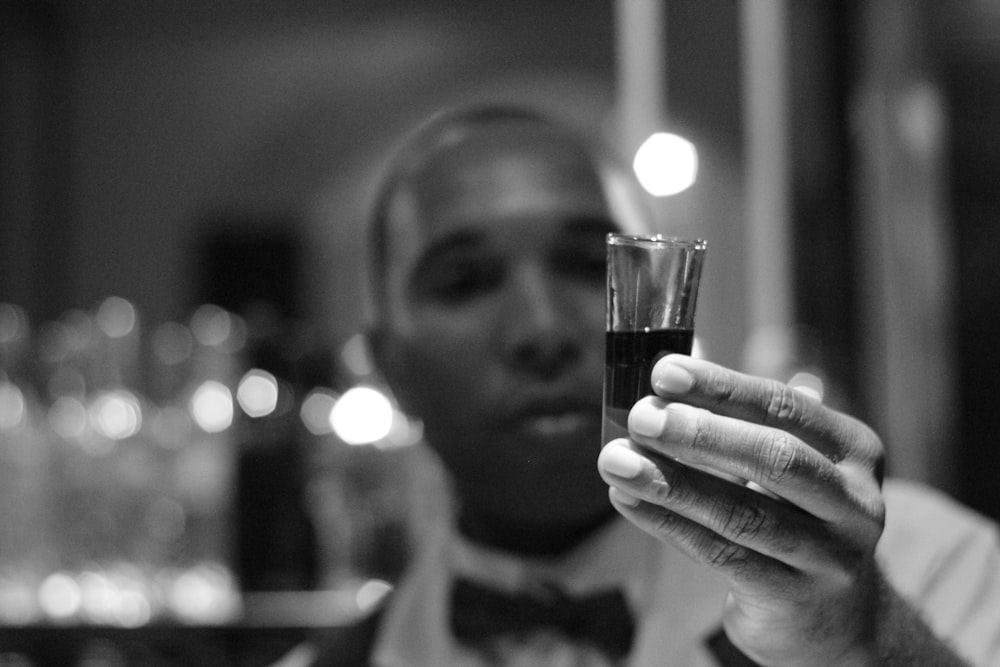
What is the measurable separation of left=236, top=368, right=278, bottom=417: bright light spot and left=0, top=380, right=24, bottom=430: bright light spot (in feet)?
1.10

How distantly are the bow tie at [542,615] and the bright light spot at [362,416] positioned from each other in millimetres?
685

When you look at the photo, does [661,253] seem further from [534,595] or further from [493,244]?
[534,595]

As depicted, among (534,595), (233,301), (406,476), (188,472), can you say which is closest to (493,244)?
(534,595)

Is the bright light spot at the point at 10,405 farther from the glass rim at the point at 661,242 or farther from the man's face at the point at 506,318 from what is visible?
the glass rim at the point at 661,242

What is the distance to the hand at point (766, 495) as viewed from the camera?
52 centimetres

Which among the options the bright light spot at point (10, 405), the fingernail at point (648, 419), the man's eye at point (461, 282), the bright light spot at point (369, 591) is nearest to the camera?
the fingernail at point (648, 419)

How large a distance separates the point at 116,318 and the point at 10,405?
0.82 feet

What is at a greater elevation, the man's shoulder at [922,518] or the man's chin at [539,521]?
the man's chin at [539,521]

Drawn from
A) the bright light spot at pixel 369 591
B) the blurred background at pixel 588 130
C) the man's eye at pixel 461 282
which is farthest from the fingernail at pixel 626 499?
the blurred background at pixel 588 130

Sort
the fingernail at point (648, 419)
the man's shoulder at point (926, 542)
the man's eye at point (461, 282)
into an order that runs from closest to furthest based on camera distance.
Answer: the fingernail at point (648, 419)
the man's eye at point (461, 282)
the man's shoulder at point (926, 542)

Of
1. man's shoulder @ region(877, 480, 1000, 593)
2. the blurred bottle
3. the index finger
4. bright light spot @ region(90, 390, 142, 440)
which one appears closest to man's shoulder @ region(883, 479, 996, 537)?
man's shoulder @ region(877, 480, 1000, 593)

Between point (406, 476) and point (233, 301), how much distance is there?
0.80 m

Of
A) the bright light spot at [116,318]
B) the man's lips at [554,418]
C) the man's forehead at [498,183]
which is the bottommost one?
the bright light spot at [116,318]

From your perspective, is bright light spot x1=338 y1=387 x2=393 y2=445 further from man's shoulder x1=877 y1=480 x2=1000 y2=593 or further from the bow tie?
man's shoulder x1=877 y1=480 x2=1000 y2=593
